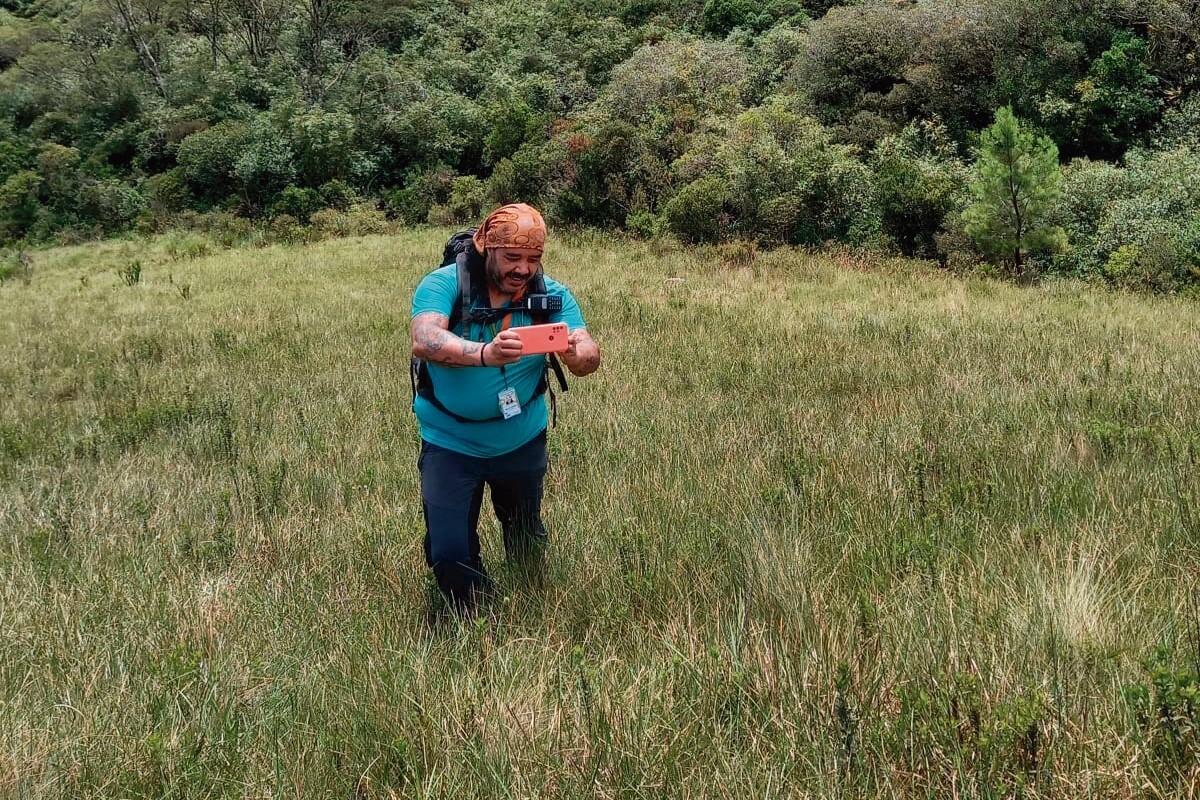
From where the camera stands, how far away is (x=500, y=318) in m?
2.54

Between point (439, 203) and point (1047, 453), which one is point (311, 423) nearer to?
point (1047, 453)

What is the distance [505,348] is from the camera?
223 cm

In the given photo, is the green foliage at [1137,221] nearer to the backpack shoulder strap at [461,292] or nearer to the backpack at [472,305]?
the backpack at [472,305]

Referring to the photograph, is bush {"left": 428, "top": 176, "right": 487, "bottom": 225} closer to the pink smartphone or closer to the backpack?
the backpack

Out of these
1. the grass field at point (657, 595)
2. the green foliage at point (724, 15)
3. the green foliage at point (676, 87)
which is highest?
the green foliage at point (724, 15)

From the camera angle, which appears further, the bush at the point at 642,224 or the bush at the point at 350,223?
the bush at the point at 350,223

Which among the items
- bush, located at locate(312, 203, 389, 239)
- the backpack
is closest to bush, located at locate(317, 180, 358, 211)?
bush, located at locate(312, 203, 389, 239)

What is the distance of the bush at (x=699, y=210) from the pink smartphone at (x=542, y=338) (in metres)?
14.4

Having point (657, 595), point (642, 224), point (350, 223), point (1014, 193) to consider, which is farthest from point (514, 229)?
point (350, 223)

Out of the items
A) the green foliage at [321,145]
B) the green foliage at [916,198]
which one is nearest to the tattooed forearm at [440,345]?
the green foliage at [916,198]

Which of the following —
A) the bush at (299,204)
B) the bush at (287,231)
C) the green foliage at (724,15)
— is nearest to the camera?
the bush at (287,231)

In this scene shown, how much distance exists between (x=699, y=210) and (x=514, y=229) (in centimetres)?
1429

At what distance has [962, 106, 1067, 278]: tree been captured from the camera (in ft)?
35.0

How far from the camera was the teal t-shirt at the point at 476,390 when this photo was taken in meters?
2.50
